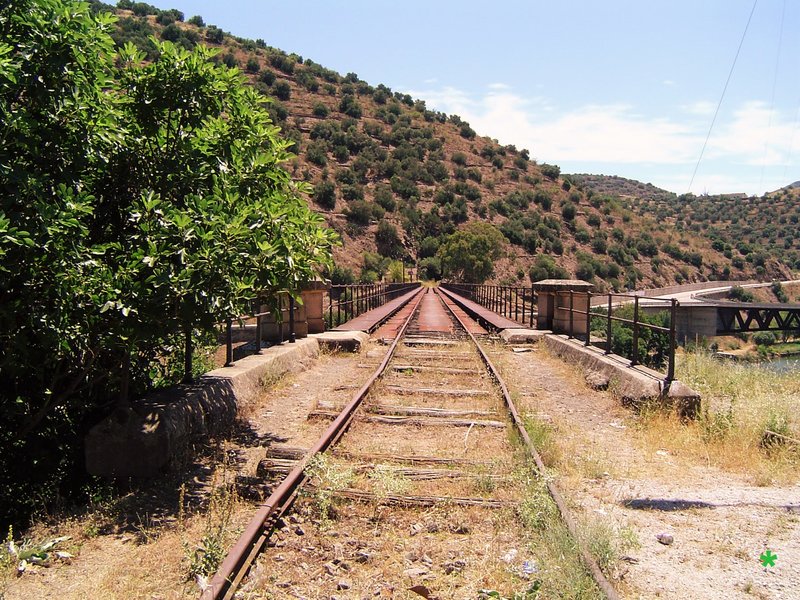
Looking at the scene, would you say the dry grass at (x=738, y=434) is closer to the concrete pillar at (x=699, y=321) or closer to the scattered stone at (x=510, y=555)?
the scattered stone at (x=510, y=555)

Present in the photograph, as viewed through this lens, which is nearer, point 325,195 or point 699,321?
point 699,321

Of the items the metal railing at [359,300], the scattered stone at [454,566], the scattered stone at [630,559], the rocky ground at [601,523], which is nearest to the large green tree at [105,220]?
the rocky ground at [601,523]

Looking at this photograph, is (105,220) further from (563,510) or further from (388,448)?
(563,510)

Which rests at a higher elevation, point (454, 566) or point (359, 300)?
point (359, 300)

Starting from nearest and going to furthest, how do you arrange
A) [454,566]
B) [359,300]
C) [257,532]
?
[454,566] < [257,532] < [359,300]

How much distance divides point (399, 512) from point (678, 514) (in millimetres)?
2156

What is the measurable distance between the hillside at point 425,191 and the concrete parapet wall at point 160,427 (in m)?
62.0

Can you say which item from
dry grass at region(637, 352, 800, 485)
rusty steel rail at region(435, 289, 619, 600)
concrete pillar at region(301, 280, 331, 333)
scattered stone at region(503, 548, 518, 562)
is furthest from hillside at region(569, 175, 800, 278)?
scattered stone at region(503, 548, 518, 562)

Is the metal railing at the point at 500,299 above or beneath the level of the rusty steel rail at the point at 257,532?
above

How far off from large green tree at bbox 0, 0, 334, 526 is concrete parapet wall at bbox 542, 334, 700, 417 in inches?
179

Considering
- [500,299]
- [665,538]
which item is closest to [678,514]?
[665,538]

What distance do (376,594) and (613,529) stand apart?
6.11 feet

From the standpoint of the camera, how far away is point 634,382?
28.9 feet

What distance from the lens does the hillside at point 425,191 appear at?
86312 millimetres
